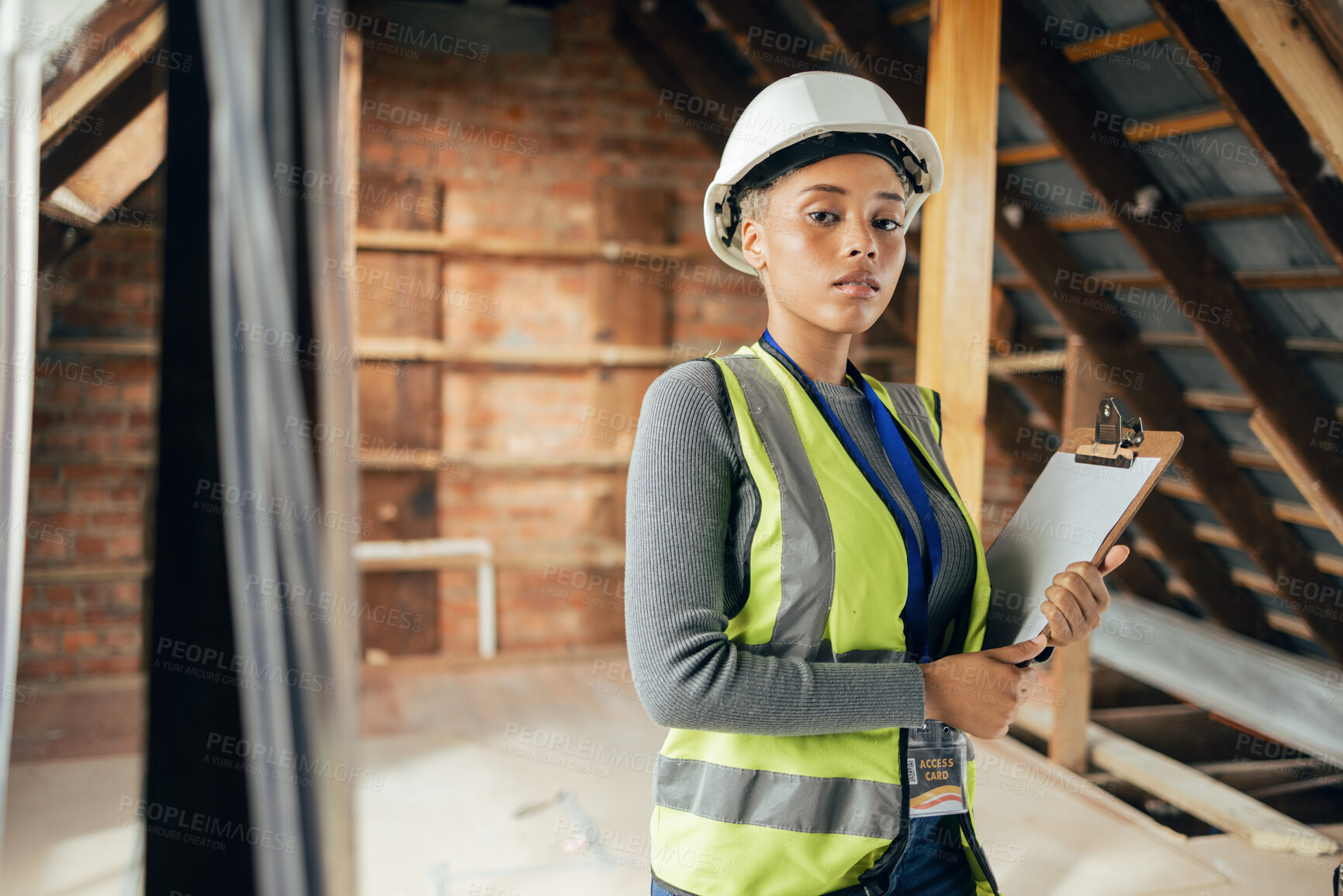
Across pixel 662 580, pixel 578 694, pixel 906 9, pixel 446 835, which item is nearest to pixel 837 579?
pixel 662 580

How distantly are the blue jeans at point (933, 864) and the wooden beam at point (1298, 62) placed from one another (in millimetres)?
1632

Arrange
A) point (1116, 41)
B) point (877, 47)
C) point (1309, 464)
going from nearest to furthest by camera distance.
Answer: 1. point (1116, 41)
2. point (1309, 464)
3. point (877, 47)

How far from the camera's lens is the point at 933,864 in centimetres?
99

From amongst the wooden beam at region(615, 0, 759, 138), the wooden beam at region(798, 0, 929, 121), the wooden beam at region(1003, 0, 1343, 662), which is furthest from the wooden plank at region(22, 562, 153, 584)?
the wooden beam at region(1003, 0, 1343, 662)

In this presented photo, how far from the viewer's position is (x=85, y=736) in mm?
3717

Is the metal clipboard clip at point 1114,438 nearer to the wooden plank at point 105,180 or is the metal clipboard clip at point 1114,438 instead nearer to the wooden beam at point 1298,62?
the wooden beam at point 1298,62

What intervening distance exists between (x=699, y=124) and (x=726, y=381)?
167 inches

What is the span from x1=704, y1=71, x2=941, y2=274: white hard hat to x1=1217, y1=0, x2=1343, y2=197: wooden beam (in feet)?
3.83

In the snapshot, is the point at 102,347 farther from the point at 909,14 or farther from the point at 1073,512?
the point at 1073,512

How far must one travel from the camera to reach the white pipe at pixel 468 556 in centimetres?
462

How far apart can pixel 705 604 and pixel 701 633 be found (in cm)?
3

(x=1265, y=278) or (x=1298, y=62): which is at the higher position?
(x=1298, y=62)

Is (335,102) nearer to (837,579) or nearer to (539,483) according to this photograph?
(837,579)

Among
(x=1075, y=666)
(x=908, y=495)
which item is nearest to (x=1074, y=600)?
(x=908, y=495)
